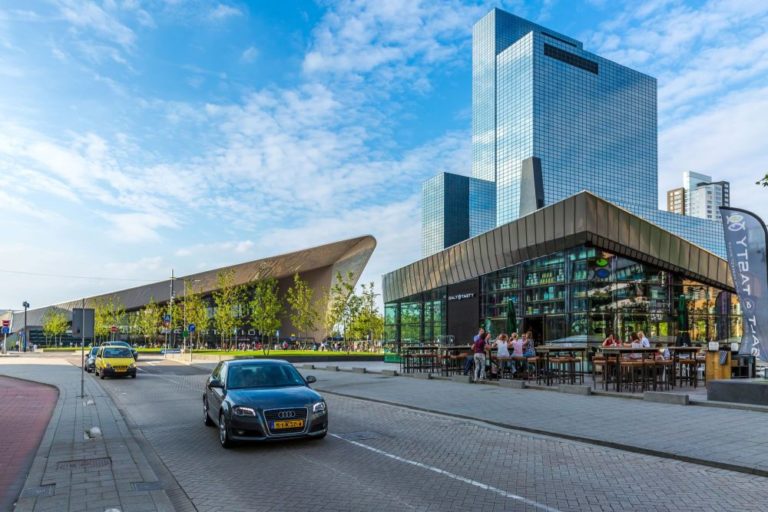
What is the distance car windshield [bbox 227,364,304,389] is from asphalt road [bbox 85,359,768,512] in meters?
1.03

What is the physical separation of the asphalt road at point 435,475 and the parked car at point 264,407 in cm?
30

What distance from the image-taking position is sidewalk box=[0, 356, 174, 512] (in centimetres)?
619

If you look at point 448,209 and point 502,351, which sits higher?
point 448,209

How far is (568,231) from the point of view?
25.9 meters

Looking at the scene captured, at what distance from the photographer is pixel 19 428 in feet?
38.9

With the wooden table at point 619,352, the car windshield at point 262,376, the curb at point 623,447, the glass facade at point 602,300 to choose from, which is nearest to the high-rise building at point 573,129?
the glass facade at point 602,300

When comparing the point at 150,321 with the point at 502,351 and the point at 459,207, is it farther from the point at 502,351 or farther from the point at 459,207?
the point at 459,207

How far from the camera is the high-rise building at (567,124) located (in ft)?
420

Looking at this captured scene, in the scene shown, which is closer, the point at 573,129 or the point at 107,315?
the point at 107,315

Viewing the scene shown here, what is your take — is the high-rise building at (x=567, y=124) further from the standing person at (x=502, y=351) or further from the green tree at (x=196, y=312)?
the standing person at (x=502, y=351)

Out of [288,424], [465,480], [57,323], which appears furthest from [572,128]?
[465,480]

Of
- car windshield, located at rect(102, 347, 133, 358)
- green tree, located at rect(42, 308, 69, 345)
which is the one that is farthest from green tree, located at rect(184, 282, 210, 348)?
green tree, located at rect(42, 308, 69, 345)

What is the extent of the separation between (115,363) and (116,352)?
1349 mm

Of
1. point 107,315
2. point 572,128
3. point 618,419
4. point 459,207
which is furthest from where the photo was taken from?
point 459,207
